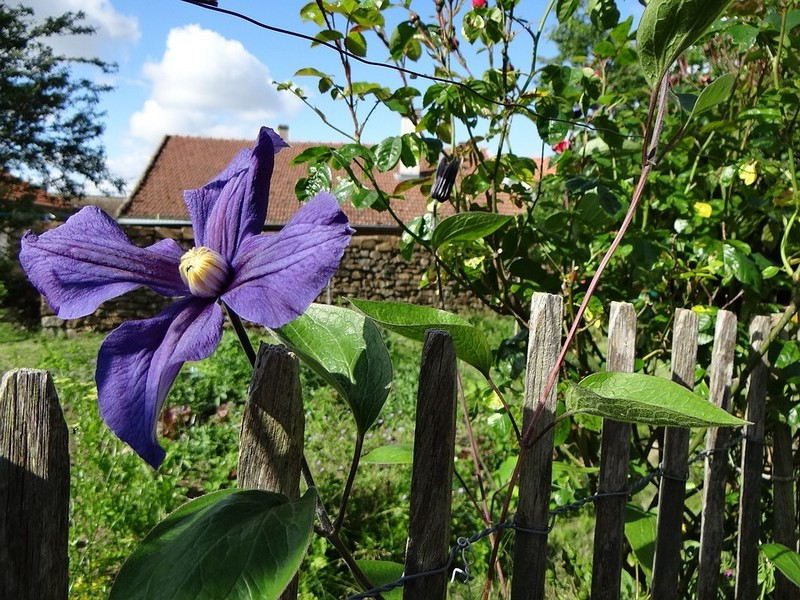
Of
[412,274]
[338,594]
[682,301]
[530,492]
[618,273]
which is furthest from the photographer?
[412,274]

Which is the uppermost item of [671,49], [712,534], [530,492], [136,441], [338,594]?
[671,49]

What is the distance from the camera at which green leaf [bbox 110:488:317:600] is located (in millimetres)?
549

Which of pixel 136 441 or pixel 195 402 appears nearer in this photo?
pixel 136 441

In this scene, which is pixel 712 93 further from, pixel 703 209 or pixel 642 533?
pixel 703 209

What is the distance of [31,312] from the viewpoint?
33.9 feet

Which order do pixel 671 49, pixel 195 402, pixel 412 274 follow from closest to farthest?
pixel 671 49 → pixel 195 402 → pixel 412 274

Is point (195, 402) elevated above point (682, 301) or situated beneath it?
situated beneath

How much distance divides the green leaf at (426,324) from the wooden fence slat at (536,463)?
0.12 metres

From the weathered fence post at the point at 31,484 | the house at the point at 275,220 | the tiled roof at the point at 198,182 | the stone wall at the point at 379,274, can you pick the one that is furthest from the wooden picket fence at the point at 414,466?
the tiled roof at the point at 198,182

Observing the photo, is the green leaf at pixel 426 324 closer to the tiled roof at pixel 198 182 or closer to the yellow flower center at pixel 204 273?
the yellow flower center at pixel 204 273

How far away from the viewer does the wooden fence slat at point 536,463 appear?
0.97m

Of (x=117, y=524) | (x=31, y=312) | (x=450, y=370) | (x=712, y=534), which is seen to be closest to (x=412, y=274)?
(x=31, y=312)

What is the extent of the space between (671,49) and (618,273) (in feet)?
4.19

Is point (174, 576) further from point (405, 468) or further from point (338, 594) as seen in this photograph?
point (405, 468)
